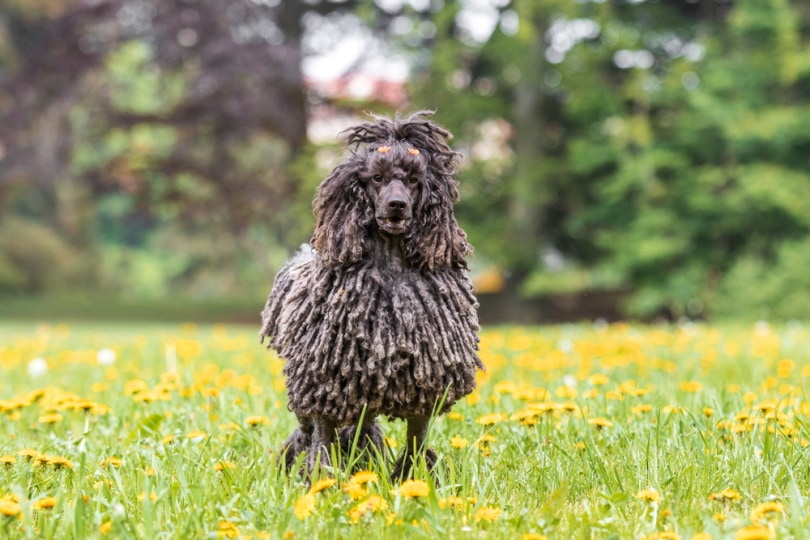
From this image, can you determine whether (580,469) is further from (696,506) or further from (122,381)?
(122,381)

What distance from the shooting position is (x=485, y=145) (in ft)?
55.0

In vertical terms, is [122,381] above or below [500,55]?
below

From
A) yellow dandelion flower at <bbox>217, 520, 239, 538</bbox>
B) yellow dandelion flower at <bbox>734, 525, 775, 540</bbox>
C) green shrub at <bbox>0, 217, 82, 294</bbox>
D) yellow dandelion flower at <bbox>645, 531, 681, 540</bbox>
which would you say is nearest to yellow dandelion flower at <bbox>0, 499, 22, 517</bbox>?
yellow dandelion flower at <bbox>217, 520, 239, 538</bbox>

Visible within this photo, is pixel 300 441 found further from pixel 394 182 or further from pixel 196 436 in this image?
pixel 394 182

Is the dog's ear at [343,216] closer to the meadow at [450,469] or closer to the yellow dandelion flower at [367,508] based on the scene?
the meadow at [450,469]

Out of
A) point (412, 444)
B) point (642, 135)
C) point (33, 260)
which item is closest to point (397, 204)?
point (412, 444)

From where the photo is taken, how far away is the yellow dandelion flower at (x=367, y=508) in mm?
2336

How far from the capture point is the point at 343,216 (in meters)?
2.88

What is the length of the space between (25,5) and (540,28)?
11.9m

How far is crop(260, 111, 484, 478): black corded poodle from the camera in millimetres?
2773

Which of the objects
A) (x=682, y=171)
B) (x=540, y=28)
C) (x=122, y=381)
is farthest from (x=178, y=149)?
(x=122, y=381)

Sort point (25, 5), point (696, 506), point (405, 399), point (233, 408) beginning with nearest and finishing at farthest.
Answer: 1. point (696, 506)
2. point (405, 399)
3. point (233, 408)
4. point (25, 5)

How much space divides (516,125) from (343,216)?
13595mm

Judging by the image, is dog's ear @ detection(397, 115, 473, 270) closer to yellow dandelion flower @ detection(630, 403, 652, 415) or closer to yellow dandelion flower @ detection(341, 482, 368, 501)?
yellow dandelion flower @ detection(341, 482, 368, 501)
